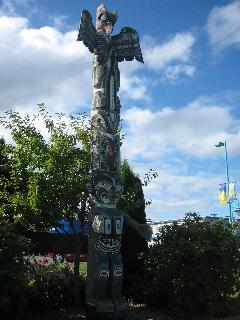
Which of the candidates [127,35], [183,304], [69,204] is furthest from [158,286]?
[127,35]

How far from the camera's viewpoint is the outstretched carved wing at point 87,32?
34.8 ft

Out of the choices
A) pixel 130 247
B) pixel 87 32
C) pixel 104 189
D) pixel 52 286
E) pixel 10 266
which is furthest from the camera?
pixel 130 247

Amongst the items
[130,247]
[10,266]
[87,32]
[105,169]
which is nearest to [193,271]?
[130,247]

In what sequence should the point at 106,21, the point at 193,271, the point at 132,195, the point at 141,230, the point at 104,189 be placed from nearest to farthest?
the point at 104,189 → the point at 193,271 → the point at 106,21 → the point at 141,230 → the point at 132,195

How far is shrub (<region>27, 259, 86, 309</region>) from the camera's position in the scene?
1059 centimetres

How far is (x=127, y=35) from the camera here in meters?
11.9

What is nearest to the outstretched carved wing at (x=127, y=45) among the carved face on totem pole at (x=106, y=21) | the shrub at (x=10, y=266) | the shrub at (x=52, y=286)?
the carved face on totem pole at (x=106, y=21)

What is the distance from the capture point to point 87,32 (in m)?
10.8

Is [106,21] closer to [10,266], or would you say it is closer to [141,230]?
[141,230]

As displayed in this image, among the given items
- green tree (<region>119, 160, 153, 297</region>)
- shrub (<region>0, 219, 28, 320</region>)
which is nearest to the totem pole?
green tree (<region>119, 160, 153, 297</region>)

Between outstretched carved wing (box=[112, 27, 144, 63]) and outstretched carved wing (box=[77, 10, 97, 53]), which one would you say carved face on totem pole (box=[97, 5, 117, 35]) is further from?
outstretched carved wing (box=[77, 10, 97, 53])

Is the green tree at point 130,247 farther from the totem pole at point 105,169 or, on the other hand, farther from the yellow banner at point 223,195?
the yellow banner at point 223,195

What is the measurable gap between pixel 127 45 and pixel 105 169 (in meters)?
3.88

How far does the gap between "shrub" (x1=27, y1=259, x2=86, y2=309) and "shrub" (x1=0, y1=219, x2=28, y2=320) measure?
1.48 meters
